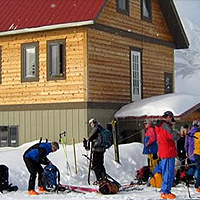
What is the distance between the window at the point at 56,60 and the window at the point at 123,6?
3255 millimetres

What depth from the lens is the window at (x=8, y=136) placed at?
74.8ft

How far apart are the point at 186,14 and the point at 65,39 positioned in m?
80.8

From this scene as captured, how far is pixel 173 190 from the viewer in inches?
515

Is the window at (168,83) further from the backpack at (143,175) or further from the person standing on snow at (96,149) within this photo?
the person standing on snow at (96,149)

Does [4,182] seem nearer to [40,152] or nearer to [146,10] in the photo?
[40,152]

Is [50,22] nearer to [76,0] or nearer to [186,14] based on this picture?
[76,0]

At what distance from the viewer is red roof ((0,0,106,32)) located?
20.7m

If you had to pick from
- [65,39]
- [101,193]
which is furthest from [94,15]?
[101,193]

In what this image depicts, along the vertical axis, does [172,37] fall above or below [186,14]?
below

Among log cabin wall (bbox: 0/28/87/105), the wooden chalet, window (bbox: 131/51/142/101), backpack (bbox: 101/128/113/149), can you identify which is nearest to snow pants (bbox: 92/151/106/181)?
backpack (bbox: 101/128/113/149)

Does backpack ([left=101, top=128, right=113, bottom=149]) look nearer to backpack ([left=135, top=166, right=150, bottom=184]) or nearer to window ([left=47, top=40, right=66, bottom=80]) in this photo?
backpack ([left=135, top=166, right=150, bottom=184])

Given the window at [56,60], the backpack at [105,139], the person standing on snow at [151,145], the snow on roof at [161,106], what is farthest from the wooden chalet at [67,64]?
the backpack at [105,139]

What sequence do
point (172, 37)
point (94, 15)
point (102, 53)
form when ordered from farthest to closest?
point (172, 37) → point (102, 53) → point (94, 15)

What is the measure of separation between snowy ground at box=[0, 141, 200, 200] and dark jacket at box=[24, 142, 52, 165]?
0.85 metres
